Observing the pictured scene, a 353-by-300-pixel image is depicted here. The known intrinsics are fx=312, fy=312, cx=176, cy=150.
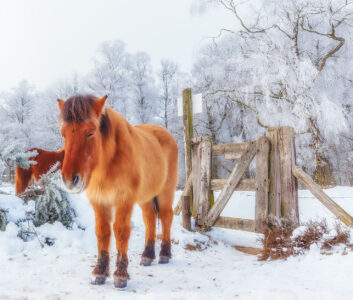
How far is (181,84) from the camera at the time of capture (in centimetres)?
1966

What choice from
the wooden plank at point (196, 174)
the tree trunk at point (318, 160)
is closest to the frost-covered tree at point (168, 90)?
the tree trunk at point (318, 160)

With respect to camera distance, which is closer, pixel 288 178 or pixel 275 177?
pixel 288 178

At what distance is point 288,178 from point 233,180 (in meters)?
0.98

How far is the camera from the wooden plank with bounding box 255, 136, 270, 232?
16.4ft

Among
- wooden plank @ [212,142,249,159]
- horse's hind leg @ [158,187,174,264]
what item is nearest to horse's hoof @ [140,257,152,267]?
horse's hind leg @ [158,187,174,264]

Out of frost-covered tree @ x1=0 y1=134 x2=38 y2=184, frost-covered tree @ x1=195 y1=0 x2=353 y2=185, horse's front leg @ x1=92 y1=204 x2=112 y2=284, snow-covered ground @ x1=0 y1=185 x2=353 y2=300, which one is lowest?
snow-covered ground @ x1=0 y1=185 x2=353 y2=300

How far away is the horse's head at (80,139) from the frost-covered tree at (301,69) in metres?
10.8

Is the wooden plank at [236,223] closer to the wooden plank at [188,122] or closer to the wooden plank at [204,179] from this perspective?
the wooden plank at [204,179]

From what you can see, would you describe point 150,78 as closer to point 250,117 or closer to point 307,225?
point 250,117

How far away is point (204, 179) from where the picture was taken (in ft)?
20.2

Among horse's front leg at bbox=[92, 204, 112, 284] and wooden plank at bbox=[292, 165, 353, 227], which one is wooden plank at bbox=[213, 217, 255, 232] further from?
horse's front leg at bbox=[92, 204, 112, 284]

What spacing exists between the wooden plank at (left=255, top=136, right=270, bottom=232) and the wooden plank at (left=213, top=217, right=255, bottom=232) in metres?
0.14

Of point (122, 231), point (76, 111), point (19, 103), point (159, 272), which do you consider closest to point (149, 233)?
point (159, 272)

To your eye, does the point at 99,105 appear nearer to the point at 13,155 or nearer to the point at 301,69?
the point at 13,155
